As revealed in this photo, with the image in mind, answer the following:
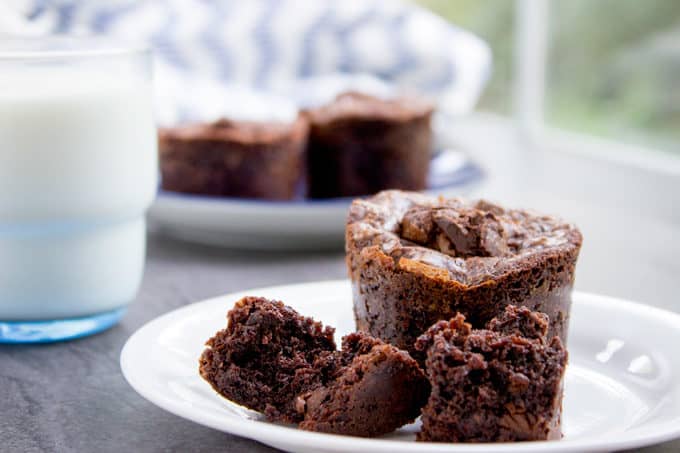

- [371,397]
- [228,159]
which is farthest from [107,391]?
[228,159]

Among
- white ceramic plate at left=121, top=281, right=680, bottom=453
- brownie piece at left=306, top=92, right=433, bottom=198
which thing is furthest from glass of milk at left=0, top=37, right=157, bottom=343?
brownie piece at left=306, top=92, right=433, bottom=198

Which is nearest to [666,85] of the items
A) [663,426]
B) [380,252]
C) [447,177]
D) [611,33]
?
[611,33]

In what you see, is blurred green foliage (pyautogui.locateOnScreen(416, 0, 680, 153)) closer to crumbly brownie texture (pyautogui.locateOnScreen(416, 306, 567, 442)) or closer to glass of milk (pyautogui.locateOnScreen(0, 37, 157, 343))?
glass of milk (pyautogui.locateOnScreen(0, 37, 157, 343))

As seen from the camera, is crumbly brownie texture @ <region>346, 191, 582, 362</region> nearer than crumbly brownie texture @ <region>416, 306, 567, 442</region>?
No

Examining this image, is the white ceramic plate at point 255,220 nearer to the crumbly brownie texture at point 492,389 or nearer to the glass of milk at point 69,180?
the glass of milk at point 69,180

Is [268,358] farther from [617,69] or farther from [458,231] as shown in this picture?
[617,69]

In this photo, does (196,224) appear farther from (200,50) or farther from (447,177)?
(200,50)
